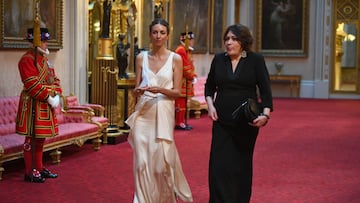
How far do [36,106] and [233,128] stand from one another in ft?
10.3

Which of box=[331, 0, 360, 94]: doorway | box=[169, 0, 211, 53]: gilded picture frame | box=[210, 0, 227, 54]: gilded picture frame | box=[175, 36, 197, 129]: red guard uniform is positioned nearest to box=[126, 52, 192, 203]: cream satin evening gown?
box=[175, 36, 197, 129]: red guard uniform

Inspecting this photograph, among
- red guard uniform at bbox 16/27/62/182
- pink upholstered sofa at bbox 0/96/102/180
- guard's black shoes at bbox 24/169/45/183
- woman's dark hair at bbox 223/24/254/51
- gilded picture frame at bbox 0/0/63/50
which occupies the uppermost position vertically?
gilded picture frame at bbox 0/0/63/50

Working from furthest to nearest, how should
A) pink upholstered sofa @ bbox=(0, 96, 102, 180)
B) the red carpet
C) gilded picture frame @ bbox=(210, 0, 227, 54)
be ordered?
gilded picture frame @ bbox=(210, 0, 227, 54) < pink upholstered sofa @ bbox=(0, 96, 102, 180) < the red carpet

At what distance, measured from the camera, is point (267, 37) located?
913 inches

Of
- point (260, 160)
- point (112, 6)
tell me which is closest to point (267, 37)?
point (112, 6)

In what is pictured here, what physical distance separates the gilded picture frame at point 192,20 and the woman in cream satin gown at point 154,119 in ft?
36.2

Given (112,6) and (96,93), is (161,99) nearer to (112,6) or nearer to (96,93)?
(96,93)

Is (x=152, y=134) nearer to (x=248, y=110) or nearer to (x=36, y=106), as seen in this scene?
(x=248, y=110)

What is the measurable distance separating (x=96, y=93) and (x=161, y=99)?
5.48 meters

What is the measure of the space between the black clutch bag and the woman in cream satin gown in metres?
0.70

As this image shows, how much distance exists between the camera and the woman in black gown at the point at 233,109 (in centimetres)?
476

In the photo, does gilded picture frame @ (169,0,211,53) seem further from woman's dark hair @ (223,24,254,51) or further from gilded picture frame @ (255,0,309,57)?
woman's dark hair @ (223,24,254,51)

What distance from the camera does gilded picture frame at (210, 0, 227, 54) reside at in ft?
62.5

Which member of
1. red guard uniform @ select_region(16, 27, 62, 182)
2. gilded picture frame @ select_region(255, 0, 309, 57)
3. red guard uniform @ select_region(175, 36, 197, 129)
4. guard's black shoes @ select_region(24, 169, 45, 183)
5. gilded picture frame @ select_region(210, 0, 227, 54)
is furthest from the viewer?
gilded picture frame @ select_region(255, 0, 309, 57)
